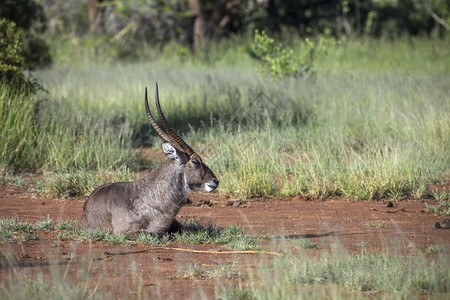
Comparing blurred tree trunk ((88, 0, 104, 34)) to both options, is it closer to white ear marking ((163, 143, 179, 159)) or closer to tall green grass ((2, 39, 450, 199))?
tall green grass ((2, 39, 450, 199))

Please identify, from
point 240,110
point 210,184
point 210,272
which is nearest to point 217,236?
point 210,184

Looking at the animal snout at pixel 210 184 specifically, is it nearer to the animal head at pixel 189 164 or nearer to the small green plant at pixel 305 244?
the animal head at pixel 189 164

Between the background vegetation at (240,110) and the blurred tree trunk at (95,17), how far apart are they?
1.28 m

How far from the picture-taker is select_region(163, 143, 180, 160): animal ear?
6.61 m

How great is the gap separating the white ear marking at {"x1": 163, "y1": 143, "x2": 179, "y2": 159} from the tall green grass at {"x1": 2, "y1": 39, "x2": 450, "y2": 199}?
2301 mm

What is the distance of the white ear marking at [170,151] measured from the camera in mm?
6609

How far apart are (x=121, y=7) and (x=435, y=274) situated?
19178 mm

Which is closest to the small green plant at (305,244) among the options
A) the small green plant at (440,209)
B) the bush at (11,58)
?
the small green plant at (440,209)

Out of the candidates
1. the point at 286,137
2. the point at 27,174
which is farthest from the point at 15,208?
the point at 286,137

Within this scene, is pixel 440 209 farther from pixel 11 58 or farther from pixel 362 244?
pixel 11 58

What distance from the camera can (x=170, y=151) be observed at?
21.9 feet

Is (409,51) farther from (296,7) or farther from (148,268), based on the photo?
(148,268)

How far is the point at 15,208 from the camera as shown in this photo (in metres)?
8.25

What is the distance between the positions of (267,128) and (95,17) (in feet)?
56.7
